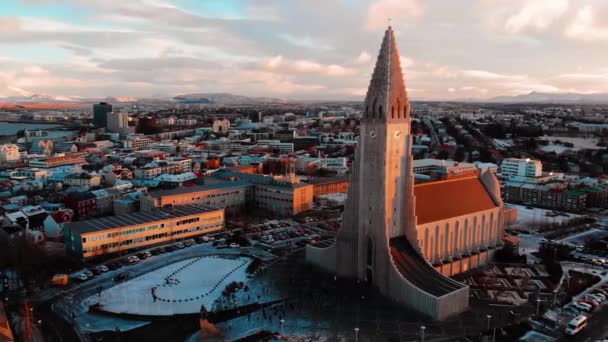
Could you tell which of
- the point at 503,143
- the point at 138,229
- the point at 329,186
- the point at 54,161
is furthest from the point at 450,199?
the point at 503,143

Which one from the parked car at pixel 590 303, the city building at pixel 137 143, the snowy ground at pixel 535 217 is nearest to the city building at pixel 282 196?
the snowy ground at pixel 535 217

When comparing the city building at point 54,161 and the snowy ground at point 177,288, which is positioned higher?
the city building at point 54,161

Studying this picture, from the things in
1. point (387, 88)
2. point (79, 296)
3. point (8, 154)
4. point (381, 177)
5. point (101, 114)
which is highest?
point (387, 88)

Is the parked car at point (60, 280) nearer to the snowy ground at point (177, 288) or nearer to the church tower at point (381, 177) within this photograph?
the snowy ground at point (177, 288)

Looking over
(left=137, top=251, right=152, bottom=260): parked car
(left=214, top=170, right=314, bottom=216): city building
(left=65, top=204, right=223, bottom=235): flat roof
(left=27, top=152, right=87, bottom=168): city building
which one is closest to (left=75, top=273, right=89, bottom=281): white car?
(left=65, top=204, right=223, bottom=235): flat roof

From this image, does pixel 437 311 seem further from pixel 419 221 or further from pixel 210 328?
pixel 210 328

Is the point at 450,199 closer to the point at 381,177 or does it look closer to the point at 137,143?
the point at 381,177

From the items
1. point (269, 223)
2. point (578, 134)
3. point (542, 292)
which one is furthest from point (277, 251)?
point (578, 134)
